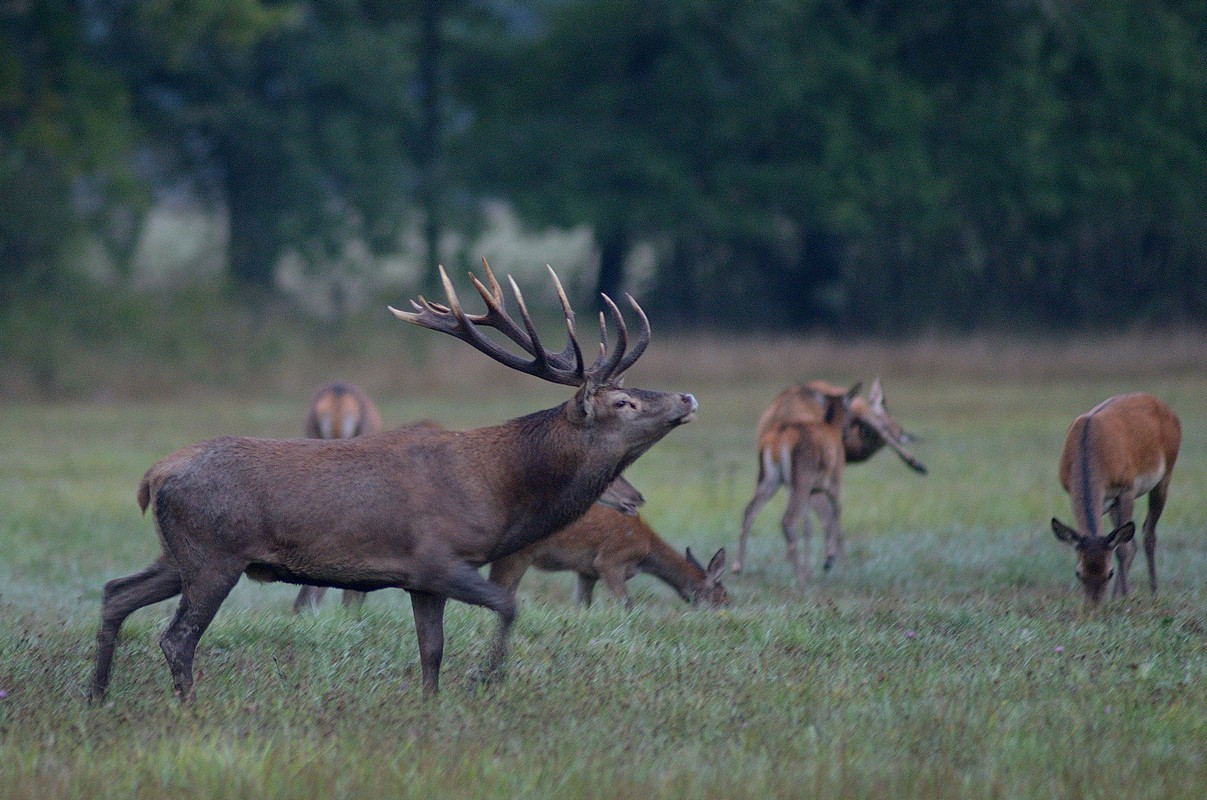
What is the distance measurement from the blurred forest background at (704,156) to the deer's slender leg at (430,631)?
22794 mm

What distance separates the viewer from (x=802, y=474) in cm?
1224

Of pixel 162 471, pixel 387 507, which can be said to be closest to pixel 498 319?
pixel 387 507

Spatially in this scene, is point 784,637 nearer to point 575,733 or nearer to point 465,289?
point 575,733

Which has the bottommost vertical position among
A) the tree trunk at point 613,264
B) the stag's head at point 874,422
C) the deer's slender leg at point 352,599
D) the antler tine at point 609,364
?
the deer's slender leg at point 352,599

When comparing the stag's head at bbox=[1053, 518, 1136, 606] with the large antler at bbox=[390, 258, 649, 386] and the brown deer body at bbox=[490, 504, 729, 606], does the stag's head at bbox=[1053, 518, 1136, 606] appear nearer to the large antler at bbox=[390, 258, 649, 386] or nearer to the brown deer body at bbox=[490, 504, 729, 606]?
the brown deer body at bbox=[490, 504, 729, 606]

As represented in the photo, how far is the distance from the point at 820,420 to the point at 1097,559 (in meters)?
3.98

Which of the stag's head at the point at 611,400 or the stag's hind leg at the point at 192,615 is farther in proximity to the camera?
the stag's head at the point at 611,400

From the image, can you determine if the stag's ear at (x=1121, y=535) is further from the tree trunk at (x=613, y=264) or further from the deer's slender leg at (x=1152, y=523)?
the tree trunk at (x=613, y=264)

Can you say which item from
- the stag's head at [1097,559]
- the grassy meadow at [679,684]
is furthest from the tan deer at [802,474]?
the stag's head at [1097,559]

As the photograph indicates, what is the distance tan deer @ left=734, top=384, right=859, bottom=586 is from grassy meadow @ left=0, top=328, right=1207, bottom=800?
0.40 meters

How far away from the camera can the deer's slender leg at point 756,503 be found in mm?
11930

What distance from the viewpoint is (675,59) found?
3438 cm

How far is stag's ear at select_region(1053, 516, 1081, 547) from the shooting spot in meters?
9.53

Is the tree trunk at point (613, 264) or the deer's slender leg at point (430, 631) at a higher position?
the tree trunk at point (613, 264)
